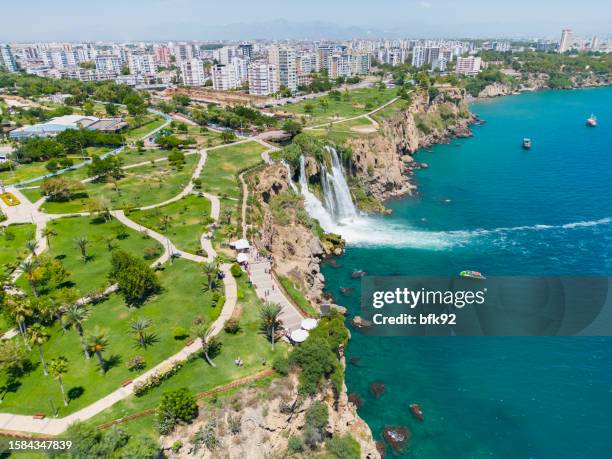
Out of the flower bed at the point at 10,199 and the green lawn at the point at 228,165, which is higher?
the green lawn at the point at 228,165

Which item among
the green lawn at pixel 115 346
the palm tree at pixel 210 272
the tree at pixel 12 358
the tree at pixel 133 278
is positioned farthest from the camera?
the palm tree at pixel 210 272

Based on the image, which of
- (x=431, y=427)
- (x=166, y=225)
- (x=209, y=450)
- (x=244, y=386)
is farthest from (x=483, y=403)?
(x=166, y=225)

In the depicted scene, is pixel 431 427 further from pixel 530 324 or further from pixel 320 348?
pixel 530 324

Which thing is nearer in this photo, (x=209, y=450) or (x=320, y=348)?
(x=209, y=450)

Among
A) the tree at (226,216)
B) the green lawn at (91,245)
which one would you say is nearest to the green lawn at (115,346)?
the green lawn at (91,245)

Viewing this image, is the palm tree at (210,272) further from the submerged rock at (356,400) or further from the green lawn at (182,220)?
the submerged rock at (356,400)

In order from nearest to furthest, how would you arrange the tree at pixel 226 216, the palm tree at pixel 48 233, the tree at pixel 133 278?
the tree at pixel 133 278
the palm tree at pixel 48 233
the tree at pixel 226 216
